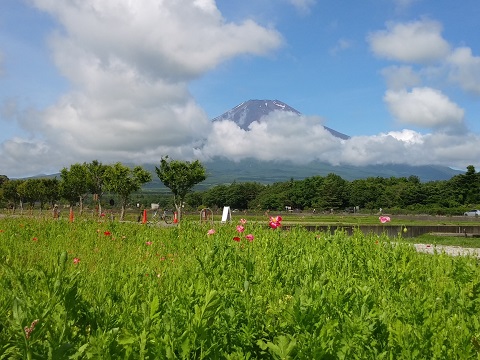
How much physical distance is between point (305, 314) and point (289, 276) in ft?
7.28

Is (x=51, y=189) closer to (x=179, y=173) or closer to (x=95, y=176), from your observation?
(x=95, y=176)

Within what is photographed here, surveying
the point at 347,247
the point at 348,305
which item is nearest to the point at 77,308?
the point at 348,305

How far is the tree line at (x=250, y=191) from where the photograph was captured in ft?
143

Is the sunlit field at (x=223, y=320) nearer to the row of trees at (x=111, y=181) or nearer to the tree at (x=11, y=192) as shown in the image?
the row of trees at (x=111, y=181)

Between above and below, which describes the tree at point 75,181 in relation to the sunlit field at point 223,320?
above

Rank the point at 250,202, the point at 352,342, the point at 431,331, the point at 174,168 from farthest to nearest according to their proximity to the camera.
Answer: the point at 250,202 < the point at 174,168 < the point at 431,331 < the point at 352,342

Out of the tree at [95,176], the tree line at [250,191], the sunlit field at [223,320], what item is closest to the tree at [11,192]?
the tree line at [250,191]

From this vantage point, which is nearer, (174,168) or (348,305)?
(348,305)

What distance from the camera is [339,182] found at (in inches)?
3748

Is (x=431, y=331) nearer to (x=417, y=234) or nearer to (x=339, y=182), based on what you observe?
(x=417, y=234)

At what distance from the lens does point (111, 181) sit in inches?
1828

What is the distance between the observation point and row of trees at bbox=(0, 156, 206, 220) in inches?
1652

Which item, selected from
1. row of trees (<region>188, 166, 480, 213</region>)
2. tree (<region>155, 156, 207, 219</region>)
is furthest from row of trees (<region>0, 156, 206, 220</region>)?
row of trees (<region>188, 166, 480, 213</region>)

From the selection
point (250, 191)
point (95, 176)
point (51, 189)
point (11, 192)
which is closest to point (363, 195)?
point (250, 191)
